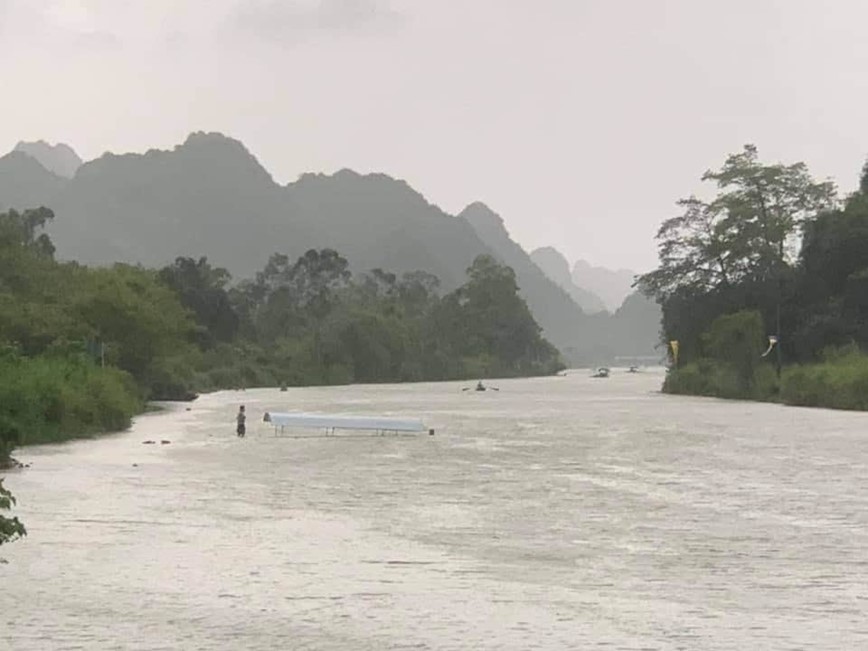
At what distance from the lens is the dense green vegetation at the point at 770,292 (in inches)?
2224

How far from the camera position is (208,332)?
92.8 meters

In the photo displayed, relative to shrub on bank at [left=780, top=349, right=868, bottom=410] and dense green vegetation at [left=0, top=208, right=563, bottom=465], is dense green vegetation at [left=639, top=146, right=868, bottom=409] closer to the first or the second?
shrub on bank at [left=780, top=349, right=868, bottom=410]

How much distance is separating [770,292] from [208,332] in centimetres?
4437

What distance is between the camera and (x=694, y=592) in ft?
39.5

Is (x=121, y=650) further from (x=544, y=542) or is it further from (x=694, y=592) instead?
(x=544, y=542)

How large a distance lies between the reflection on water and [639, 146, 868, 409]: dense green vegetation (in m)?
26.8

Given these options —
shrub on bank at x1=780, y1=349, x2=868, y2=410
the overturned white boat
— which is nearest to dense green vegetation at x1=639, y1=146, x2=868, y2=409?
shrub on bank at x1=780, y1=349, x2=868, y2=410

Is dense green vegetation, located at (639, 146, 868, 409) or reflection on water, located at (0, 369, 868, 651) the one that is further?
dense green vegetation, located at (639, 146, 868, 409)

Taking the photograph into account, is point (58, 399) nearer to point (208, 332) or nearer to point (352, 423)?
point (352, 423)

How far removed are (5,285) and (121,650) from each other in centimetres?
4748

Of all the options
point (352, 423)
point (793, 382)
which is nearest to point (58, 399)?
point (352, 423)

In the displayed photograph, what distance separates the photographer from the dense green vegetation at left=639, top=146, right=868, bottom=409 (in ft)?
185

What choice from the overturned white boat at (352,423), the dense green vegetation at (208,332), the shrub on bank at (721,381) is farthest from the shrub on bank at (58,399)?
the shrub on bank at (721,381)

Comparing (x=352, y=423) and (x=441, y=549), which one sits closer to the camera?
(x=441, y=549)
